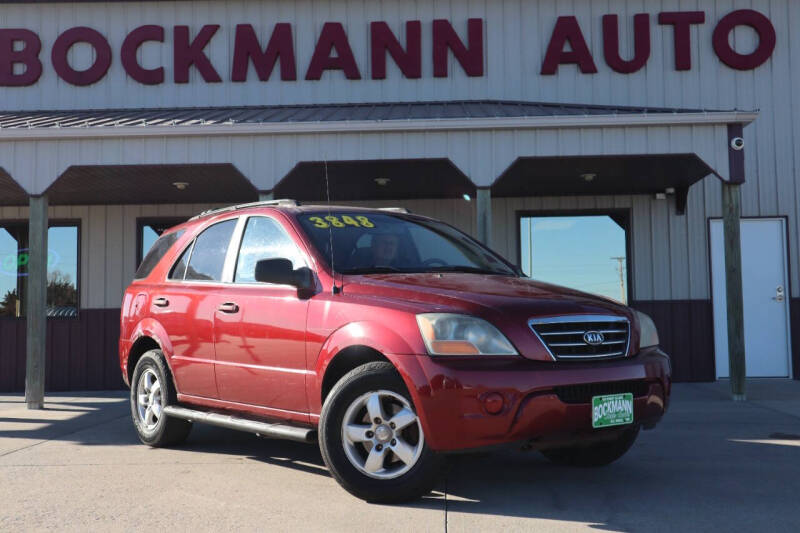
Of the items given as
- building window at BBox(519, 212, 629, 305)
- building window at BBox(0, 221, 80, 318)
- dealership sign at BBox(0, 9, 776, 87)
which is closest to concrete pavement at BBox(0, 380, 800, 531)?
building window at BBox(519, 212, 629, 305)

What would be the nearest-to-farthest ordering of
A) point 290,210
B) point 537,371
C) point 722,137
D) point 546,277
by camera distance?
point 537,371 < point 290,210 < point 722,137 < point 546,277

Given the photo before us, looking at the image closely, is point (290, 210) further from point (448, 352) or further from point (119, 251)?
point (119, 251)

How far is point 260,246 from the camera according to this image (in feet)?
17.7

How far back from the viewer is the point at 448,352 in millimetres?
4004

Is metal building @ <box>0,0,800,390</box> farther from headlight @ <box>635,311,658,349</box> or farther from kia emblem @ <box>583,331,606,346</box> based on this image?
kia emblem @ <box>583,331,606,346</box>

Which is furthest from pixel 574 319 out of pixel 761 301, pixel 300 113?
pixel 761 301

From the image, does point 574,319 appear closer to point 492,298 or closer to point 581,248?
point 492,298

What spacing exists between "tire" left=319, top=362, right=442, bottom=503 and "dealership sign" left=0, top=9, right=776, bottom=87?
877cm

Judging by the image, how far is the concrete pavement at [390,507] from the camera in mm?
3975

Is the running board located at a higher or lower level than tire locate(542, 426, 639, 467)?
higher

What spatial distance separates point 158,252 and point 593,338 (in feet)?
13.0

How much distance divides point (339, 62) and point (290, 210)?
7.51m

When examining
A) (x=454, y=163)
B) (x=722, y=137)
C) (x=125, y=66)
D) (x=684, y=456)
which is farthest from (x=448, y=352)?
(x=125, y=66)

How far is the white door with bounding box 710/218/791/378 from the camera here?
1155 cm
